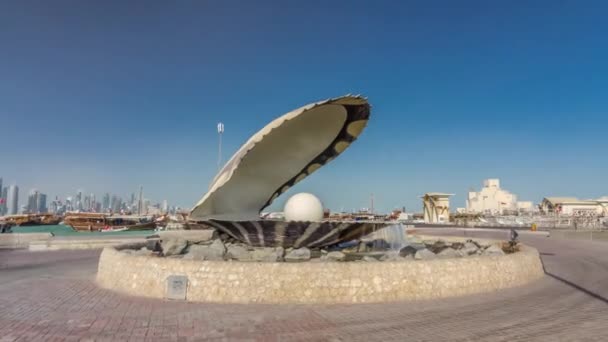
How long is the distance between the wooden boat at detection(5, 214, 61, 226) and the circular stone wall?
88571 mm

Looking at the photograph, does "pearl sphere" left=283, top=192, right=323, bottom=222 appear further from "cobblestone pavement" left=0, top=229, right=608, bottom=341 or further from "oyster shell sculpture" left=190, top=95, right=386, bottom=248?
"cobblestone pavement" left=0, top=229, right=608, bottom=341

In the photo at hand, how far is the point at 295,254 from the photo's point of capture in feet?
40.5

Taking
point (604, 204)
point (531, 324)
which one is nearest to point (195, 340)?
point (531, 324)

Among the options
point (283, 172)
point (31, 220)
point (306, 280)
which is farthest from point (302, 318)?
point (31, 220)

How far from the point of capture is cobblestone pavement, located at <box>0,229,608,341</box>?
6562mm

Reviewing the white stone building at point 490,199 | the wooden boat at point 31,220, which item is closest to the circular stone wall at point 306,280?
the wooden boat at point 31,220

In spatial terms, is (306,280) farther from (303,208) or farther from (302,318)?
(303,208)

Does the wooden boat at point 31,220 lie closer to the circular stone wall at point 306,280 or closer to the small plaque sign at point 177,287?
the circular stone wall at point 306,280

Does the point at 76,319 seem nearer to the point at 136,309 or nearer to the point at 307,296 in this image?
the point at 136,309

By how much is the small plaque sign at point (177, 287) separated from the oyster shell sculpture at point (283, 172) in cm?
358

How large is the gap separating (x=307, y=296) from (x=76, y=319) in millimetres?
4654

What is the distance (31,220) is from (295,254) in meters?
96.3

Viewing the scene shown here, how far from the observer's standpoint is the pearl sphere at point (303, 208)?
559 inches

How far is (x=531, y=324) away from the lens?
7.29m
